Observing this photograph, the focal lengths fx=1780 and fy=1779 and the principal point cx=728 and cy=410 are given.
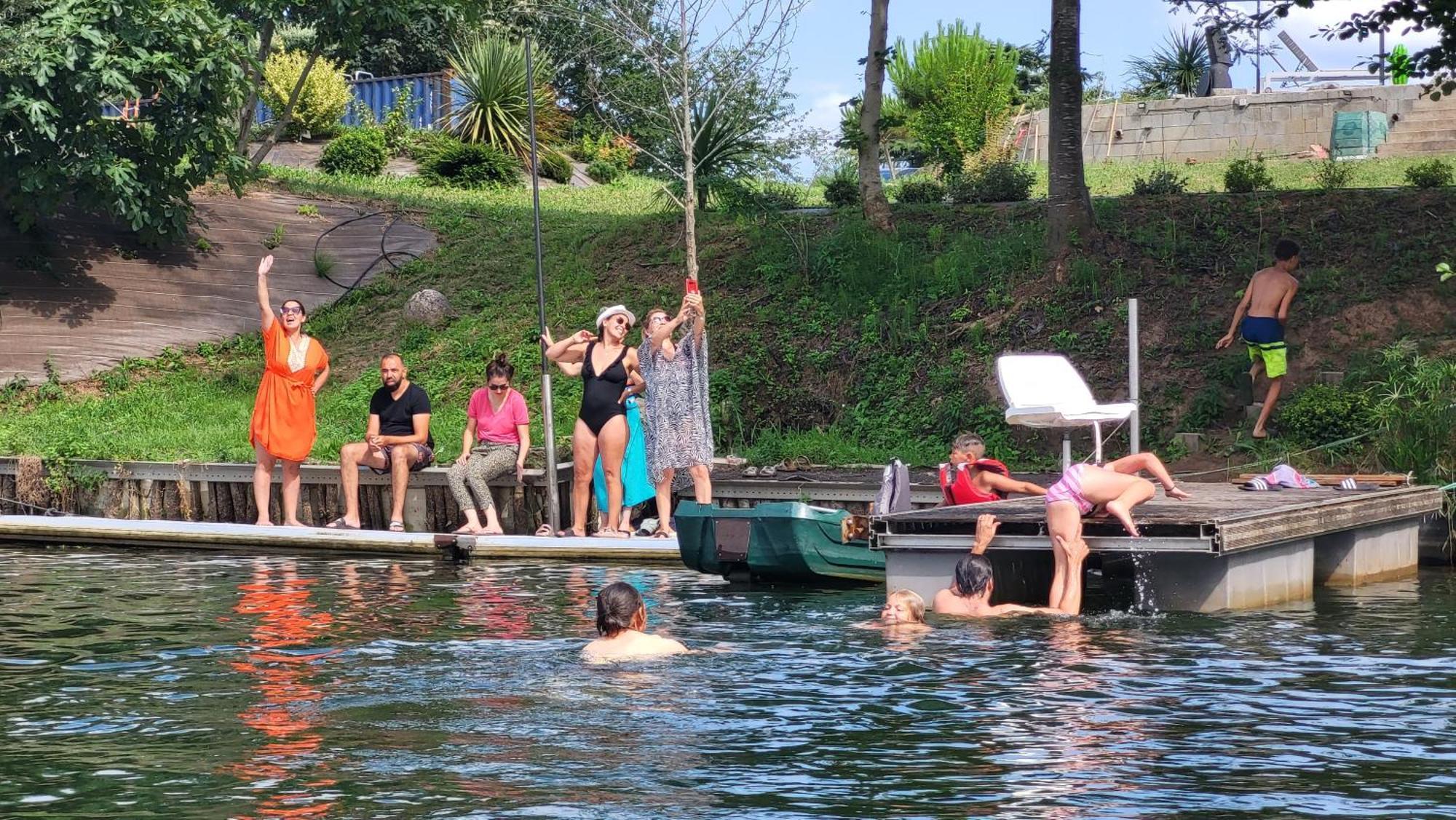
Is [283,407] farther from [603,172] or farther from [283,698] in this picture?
[603,172]

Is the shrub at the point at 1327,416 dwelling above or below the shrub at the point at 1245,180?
below

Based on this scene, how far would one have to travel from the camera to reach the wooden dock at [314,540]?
14891 mm

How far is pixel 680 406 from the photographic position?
49.2 ft

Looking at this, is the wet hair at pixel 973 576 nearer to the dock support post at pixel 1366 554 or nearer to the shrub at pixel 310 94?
the dock support post at pixel 1366 554

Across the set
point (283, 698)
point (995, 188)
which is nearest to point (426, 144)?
point (995, 188)

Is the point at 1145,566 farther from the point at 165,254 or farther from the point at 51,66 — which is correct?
the point at 165,254

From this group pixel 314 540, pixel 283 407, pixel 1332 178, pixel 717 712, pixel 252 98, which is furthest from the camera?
pixel 252 98

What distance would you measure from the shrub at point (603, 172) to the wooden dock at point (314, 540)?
→ 19630 mm

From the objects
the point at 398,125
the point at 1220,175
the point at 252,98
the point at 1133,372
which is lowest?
the point at 1133,372

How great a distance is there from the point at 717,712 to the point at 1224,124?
99.7 ft

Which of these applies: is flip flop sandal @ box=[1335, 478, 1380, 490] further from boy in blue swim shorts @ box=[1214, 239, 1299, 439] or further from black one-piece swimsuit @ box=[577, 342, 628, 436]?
black one-piece swimsuit @ box=[577, 342, 628, 436]

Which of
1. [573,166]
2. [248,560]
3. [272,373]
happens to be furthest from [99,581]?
[573,166]

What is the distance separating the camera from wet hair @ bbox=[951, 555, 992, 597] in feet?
39.2

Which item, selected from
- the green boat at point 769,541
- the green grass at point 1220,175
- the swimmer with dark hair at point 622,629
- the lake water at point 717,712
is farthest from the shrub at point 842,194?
the swimmer with dark hair at point 622,629
